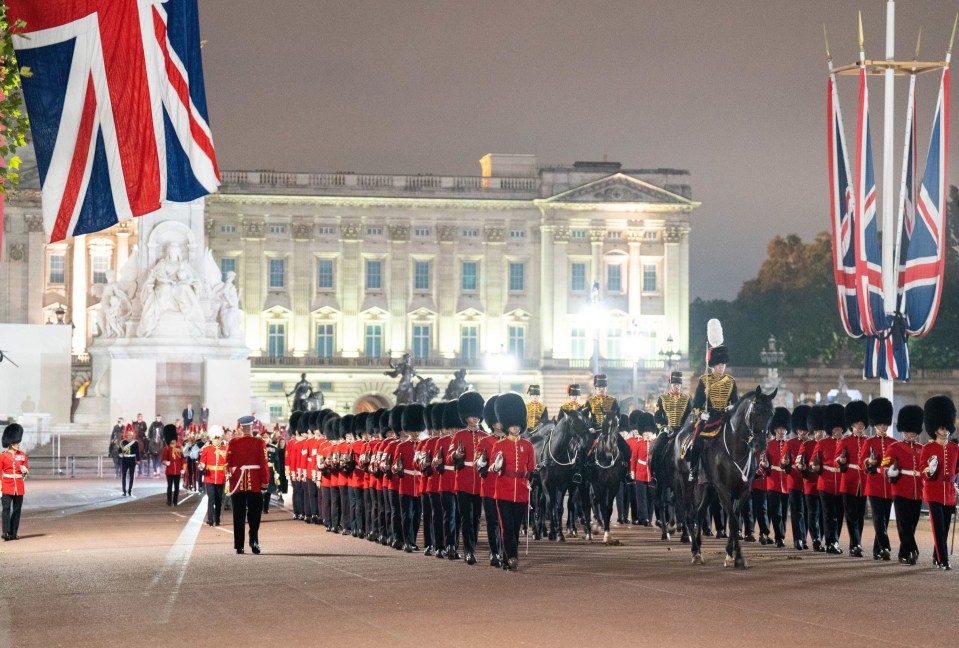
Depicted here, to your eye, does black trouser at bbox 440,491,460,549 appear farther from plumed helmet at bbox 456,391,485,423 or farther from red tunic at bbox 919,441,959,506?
red tunic at bbox 919,441,959,506

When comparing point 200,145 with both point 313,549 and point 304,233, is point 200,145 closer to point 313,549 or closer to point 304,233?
point 313,549

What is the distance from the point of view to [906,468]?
1581cm

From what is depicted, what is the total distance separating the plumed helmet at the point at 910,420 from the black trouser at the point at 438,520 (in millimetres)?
4950

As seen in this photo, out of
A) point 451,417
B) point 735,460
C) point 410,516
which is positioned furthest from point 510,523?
point 410,516

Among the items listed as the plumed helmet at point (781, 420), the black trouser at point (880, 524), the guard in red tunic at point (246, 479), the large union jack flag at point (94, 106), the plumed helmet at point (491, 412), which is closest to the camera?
the large union jack flag at point (94, 106)

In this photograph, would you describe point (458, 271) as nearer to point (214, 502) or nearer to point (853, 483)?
point (214, 502)

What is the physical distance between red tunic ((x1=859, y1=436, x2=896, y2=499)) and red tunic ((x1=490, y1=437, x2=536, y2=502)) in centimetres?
387

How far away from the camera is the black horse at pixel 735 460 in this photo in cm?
1488

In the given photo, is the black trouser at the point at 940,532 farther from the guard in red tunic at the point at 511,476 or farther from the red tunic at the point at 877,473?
the guard in red tunic at the point at 511,476

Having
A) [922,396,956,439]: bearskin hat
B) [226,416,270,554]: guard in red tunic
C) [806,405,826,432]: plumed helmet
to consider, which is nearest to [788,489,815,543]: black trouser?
[806,405,826,432]: plumed helmet

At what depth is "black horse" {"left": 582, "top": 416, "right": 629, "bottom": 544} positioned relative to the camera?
19.2 m

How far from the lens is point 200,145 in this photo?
11.2m

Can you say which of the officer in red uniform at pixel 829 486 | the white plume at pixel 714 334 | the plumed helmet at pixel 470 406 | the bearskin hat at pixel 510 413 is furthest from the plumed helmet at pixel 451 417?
the officer in red uniform at pixel 829 486

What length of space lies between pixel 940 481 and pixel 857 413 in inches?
80.2
